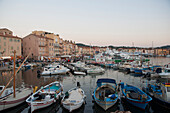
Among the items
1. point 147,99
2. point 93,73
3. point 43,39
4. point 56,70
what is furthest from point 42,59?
point 147,99

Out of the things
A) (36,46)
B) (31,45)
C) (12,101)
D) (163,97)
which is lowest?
(12,101)

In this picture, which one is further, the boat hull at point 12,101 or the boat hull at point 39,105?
the boat hull at point 12,101

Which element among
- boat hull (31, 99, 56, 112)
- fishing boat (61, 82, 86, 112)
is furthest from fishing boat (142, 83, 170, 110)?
boat hull (31, 99, 56, 112)

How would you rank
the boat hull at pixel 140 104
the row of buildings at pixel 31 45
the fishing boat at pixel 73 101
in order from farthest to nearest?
the row of buildings at pixel 31 45 < the boat hull at pixel 140 104 < the fishing boat at pixel 73 101

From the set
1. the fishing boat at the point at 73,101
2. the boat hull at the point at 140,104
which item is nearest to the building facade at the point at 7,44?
the fishing boat at the point at 73,101

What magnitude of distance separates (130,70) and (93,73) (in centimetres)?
1432

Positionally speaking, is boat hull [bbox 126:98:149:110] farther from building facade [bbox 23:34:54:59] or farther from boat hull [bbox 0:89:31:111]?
building facade [bbox 23:34:54:59]

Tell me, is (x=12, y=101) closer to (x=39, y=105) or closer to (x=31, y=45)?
(x=39, y=105)

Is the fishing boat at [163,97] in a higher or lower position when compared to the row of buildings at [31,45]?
lower

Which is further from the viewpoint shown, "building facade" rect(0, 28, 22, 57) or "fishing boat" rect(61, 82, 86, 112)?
"building facade" rect(0, 28, 22, 57)

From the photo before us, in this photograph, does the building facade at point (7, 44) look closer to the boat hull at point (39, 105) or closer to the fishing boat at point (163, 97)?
the boat hull at point (39, 105)

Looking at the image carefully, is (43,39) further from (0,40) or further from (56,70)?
(56,70)

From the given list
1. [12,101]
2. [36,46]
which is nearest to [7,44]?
[36,46]

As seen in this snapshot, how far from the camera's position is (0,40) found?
50.3m
